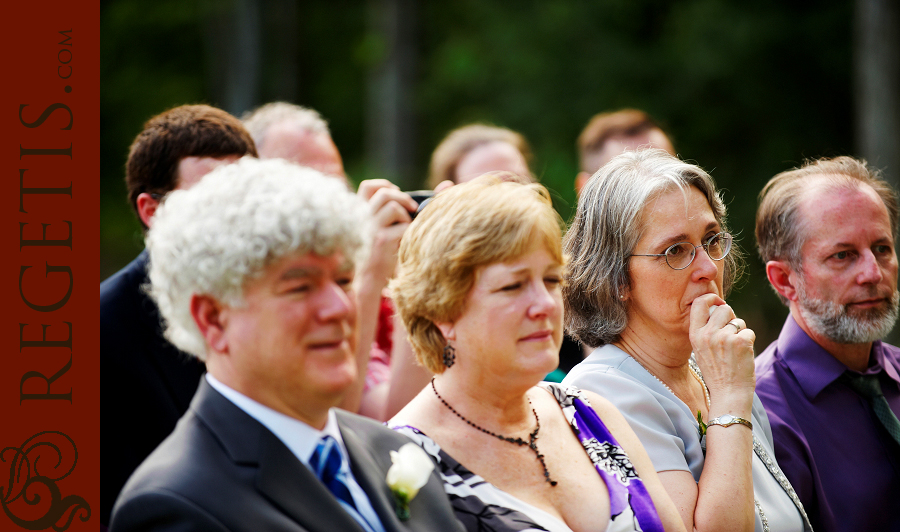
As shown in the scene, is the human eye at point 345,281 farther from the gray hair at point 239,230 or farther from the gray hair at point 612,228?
the gray hair at point 612,228

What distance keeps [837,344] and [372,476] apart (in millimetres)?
2228

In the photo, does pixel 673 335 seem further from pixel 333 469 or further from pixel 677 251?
pixel 333 469

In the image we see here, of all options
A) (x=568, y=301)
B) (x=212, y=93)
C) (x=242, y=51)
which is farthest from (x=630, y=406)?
(x=212, y=93)

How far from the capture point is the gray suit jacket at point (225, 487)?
4.99 ft

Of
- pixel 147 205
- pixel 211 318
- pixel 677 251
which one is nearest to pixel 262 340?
pixel 211 318

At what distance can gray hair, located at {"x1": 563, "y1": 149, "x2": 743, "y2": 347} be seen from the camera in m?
2.65

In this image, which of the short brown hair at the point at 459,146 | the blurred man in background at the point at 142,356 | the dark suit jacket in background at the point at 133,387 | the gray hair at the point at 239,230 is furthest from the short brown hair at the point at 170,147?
the short brown hair at the point at 459,146

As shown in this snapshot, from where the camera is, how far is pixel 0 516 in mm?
2266

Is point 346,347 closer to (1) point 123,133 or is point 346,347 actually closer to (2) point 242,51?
(2) point 242,51

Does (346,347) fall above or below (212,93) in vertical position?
below

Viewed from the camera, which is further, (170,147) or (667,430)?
(170,147)

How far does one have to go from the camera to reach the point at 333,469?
1767mm

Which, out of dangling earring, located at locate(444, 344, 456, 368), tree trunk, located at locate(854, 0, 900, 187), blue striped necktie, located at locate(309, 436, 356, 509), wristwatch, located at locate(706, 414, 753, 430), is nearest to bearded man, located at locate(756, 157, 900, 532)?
wristwatch, located at locate(706, 414, 753, 430)

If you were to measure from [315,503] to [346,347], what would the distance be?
33cm
